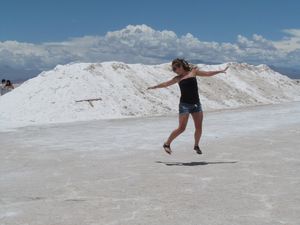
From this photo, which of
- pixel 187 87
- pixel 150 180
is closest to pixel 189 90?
pixel 187 87

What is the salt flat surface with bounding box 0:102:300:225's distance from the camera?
19.2 feet

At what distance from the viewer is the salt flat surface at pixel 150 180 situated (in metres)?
5.84

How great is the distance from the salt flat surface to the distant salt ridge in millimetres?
8123

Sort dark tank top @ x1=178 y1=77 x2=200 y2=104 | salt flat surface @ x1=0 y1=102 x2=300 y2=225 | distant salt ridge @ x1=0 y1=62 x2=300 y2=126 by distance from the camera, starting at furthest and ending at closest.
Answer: distant salt ridge @ x1=0 y1=62 x2=300 y2=126, dark tank top @ x1=178 y1=77 x2=200 y2=104, salt flat surface @ x1=0 y1=102 x2=300 y2=225

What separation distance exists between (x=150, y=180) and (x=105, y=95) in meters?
17.5

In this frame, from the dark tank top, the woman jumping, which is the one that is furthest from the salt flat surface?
the dark tank top

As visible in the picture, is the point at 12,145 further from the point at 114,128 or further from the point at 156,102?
the point at 156,102

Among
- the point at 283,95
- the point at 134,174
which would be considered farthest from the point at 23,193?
the point at 283,95

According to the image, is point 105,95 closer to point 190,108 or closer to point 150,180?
point 190,108

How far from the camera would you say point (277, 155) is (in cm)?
1003

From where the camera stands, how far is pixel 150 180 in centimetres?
777

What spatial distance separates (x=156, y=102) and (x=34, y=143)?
1421cm

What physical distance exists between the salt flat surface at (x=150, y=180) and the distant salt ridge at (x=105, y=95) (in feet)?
26.7

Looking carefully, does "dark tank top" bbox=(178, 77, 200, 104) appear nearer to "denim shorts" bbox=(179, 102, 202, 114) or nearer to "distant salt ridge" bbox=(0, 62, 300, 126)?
"denim shorts" bbox=(179, 102, 202, 114)
